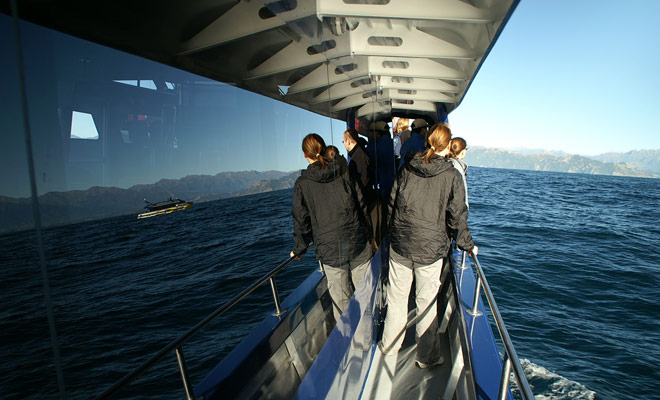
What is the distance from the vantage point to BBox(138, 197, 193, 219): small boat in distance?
1.33 m

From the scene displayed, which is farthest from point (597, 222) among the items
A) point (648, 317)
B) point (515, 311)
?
point (515, 311)

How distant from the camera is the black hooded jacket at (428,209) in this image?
2039 millimetres

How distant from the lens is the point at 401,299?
7.90 feet

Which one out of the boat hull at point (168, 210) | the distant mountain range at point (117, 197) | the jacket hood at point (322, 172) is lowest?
the boat hull at point (168, 210)

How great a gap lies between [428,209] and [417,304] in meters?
0.87

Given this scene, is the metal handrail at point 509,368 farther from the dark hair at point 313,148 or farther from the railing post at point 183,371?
the railing post at point 183,371

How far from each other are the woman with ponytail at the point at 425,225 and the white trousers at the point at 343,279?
1.06ft

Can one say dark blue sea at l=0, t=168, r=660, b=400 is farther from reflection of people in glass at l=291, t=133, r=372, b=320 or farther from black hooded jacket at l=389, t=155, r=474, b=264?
black hooded jacket at l=389, t=155, r=474, b=264

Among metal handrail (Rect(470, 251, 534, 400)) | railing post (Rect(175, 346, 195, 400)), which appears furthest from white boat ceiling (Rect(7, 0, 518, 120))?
metal handrail (Rect(470, 251, 534, 400))

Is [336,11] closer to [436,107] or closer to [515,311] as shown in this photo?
[436,107]

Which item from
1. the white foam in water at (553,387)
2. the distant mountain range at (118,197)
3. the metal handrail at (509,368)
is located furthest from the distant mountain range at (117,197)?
the white foam in water at (553,387)

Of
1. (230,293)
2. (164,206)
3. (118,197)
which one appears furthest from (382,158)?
(230,293)

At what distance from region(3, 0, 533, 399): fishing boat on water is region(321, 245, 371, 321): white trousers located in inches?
4.2

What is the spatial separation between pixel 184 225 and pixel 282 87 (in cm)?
143
